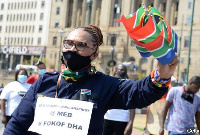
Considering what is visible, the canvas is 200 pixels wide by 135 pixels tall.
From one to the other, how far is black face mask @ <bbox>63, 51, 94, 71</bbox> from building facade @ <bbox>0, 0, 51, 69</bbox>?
75.3 meters

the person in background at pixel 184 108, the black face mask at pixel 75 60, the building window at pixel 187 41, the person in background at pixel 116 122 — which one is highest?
the building window at pixel 187 41

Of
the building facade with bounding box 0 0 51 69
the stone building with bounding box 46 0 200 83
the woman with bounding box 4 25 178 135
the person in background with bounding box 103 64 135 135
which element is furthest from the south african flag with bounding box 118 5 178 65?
the building facade with bounding box 0 0 51 69

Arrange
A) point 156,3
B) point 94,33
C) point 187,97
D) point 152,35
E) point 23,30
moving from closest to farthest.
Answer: point 152,35 < point 94,33 < point 187,97 < point 156,3 < point 23,30

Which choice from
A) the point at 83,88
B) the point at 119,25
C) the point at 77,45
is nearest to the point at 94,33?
the point at 77,45

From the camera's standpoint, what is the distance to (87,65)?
302 cm

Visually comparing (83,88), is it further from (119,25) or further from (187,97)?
(119,25)

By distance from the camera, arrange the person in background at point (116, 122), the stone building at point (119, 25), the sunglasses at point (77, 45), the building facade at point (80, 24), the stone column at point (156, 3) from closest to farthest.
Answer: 1. the sunglasses at point (77, 45)
2. the person in background at point (116, 122)
3. the stone building at point (119, 25)
4. the building facade at point (80, 24)
5. the stone column at point (156, 3)

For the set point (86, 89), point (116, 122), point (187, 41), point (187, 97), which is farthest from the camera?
point (187, 41)

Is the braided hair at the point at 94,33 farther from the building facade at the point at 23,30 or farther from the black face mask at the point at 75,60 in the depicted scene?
the building facade at the point at 23,30

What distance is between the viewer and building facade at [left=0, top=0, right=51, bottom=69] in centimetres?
8056

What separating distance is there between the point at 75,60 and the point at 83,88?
0.73 feet

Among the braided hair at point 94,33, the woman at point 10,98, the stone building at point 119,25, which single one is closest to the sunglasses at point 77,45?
the braided hair at point 94,33

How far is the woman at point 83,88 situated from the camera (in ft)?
9.43

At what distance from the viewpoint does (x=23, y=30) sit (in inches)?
3376
